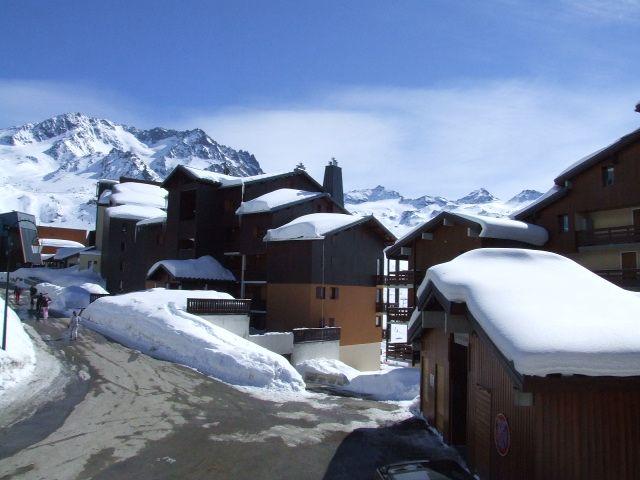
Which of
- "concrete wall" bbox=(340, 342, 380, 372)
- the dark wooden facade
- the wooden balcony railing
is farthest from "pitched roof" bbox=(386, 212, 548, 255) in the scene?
the dark wooden facade

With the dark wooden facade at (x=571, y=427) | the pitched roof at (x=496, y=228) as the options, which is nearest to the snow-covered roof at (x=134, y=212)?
the pitched roof at (x=496, y=228)

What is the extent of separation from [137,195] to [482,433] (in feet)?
190

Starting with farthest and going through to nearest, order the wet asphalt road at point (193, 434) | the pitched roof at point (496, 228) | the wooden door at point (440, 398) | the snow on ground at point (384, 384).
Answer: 1. the pitched roof at point (496, 228)
2. the snow on ground at point (384, 384)
3. the wooden door at point (440, 398)
4. the wet asphalt road at point (193, 434)

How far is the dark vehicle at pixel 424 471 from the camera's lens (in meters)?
8.56

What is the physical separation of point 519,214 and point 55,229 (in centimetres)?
10198

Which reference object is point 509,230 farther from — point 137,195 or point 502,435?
point 137,195

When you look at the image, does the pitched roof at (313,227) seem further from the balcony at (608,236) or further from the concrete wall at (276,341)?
the balcony at (608,236)

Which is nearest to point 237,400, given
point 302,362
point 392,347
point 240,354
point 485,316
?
point 240,354

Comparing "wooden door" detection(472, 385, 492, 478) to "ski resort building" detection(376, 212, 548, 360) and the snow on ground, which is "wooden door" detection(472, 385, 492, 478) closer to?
the snow on ground

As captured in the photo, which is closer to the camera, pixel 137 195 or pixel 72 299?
pixel 72 299

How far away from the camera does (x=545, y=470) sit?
28.8 ft

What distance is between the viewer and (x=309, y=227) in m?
36.2

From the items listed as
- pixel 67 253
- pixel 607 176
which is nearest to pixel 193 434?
pixel 607 176

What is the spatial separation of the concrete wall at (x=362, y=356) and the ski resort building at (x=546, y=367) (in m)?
24.9
